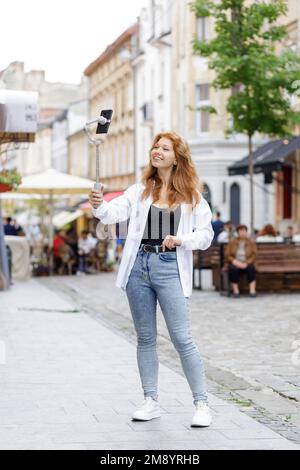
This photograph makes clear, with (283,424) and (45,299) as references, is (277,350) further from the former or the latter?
(45,299)

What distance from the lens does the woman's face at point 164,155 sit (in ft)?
24.5

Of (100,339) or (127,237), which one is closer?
(127,237)

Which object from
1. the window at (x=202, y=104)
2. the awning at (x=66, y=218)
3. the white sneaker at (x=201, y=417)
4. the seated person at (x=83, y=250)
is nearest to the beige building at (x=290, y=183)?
the seated person at (x=83, y=250)

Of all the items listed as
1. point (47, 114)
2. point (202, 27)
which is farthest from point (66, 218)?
point (47, 114)

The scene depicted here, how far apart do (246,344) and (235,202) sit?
3129 cm

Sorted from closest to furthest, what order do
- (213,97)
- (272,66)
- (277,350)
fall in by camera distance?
(277,350) → (272,66) → (213,97)

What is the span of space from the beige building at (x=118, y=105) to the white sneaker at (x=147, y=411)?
167ft

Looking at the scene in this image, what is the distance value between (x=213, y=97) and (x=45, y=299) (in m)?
24.2

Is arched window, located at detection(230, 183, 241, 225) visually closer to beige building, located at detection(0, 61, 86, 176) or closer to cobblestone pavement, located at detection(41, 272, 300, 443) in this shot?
cobblestone pavement, located at detection(41, 272, 300, 443)

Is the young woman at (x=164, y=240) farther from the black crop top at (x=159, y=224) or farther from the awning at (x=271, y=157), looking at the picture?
the awning at (x=271, y=157)

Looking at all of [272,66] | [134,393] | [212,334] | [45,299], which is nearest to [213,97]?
[272,66]

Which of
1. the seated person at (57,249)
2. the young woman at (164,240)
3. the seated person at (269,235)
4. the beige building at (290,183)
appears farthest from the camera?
the beige building at (290,183)

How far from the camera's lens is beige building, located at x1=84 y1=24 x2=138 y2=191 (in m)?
62.7

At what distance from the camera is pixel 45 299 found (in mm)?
20922
